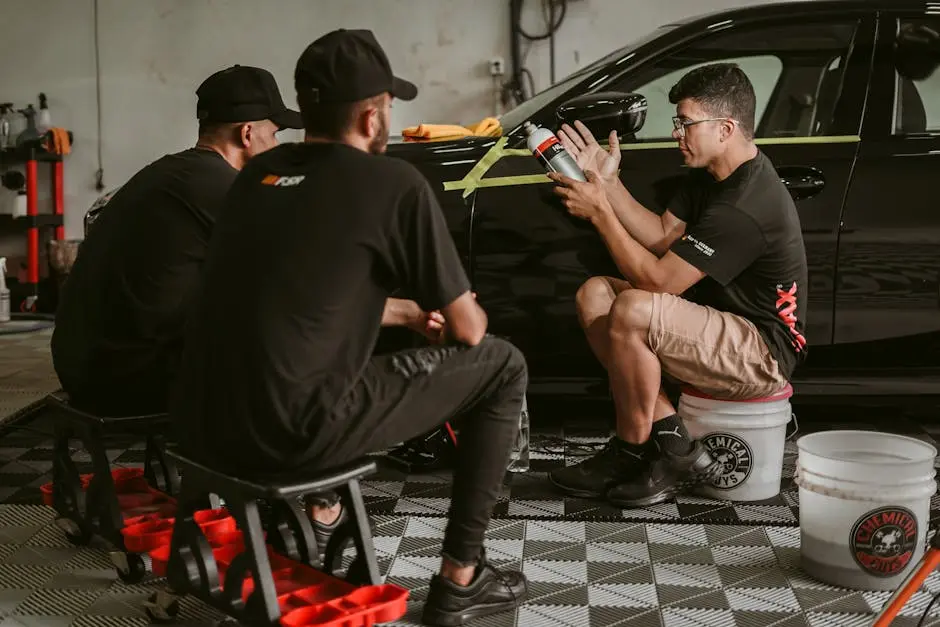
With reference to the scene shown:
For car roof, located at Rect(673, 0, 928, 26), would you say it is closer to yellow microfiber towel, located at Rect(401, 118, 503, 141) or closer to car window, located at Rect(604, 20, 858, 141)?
car window, located at Rect(604, 20, 858, 141)

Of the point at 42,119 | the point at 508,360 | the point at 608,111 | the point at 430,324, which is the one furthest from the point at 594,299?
the point at 42,119

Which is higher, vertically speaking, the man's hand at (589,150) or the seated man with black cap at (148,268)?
the man's hand at (589,150)

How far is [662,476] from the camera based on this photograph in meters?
2.93

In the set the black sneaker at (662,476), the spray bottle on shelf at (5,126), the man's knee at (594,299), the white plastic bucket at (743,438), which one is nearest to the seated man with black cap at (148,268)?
the man's knee at (594,299)

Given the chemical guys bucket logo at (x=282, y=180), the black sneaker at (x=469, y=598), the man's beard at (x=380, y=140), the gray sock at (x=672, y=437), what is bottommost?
the black sneaker at (x=469, y=598)

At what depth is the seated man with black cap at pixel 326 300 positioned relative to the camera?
1.90 metres

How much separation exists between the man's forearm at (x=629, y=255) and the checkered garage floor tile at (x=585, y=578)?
2.21 feet

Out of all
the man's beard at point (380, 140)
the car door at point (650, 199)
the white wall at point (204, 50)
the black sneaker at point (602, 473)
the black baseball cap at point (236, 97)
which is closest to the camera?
the man's beard at point (380, 140)

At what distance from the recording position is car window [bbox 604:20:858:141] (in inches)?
133

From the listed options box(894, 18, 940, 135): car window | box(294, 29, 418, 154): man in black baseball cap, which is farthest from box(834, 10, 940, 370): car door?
box(294, 29, 418, 154): man in black baseball cap

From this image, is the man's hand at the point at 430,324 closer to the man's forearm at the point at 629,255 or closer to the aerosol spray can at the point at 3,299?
the man's forearm at the point at 629,255

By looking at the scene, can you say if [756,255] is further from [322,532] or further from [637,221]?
[322,532]

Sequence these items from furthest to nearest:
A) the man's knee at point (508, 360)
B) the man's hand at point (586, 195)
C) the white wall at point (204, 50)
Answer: the white wall at point (204, 50) < the man's hand at point (586, 195) < the man's knee at point (508, 360)

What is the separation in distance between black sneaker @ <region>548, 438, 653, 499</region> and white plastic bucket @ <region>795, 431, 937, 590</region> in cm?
61
